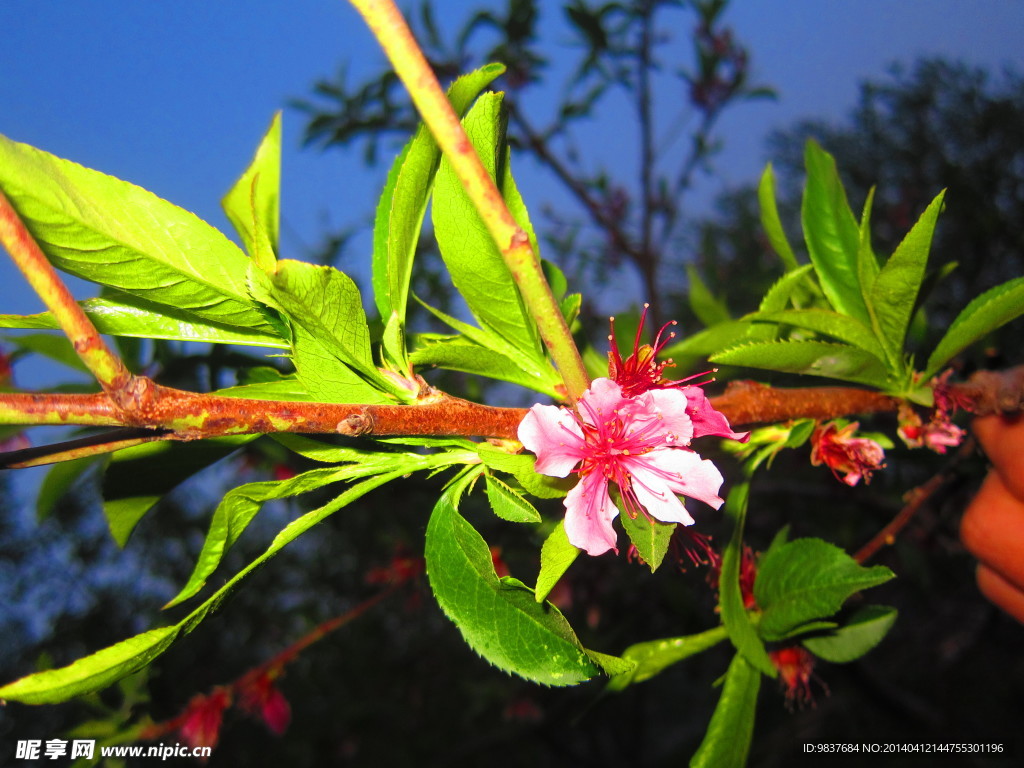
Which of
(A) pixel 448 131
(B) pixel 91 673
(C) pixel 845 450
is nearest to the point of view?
(A) pixel 448 131

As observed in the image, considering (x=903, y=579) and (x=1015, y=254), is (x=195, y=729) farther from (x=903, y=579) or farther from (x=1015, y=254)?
(x=1015, y=254)

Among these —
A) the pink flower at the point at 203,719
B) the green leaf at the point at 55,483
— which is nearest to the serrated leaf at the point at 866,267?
the green leaf at the point at 55,483

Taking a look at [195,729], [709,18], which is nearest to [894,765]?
[195,729]

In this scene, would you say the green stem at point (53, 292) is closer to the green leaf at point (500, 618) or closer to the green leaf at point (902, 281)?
the green leaf at point (500, 618)

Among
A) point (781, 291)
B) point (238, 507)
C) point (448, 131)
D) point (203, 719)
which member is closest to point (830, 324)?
point (781, 291)

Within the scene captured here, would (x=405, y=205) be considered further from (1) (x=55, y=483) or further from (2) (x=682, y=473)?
(1) (x=55, y=483)

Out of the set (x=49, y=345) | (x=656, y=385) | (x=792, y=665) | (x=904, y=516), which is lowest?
(x=792, y=665)
